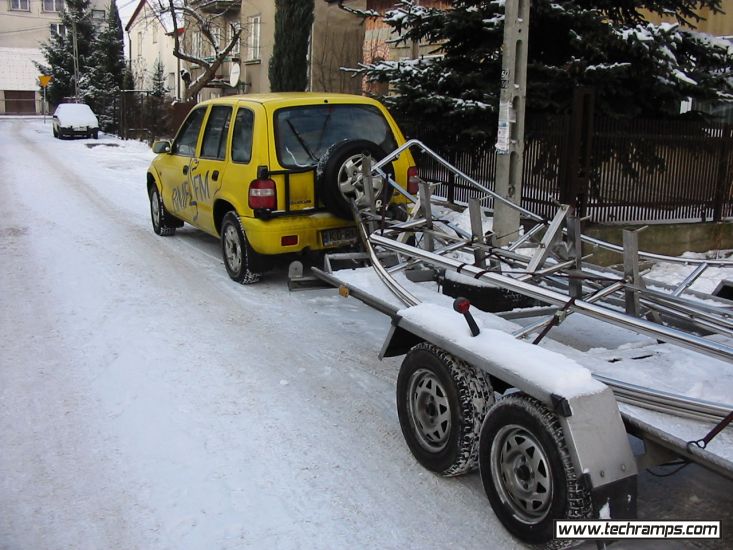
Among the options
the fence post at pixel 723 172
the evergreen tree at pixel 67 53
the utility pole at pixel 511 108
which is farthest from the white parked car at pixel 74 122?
the utility pole at pixel 511 108

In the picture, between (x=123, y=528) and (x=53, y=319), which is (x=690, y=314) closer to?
(x=123, y=528)

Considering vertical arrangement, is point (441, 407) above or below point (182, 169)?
Result: below

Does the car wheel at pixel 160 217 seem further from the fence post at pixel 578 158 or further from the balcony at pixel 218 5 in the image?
the balcony at pixel 218 5

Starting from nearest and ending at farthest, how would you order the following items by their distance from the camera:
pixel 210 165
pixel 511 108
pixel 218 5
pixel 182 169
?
pixel 511 108
pixel 210 165
pixel 182 169
pixel 218 5

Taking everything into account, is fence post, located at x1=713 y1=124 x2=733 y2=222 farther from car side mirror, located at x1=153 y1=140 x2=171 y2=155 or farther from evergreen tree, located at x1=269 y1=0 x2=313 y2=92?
evergreen tree, located at x1=269 y1=0 x2=313 y2=92

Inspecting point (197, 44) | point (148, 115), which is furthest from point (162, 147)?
point (197, 44)

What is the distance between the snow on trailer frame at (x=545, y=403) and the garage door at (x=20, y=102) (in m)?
69.1

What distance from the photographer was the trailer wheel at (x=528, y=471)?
2889mm

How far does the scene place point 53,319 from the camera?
6410mm

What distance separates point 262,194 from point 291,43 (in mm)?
16292

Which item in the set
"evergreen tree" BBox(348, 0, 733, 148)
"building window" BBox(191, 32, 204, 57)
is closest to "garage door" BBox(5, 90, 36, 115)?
"building window" BBox(191, 32, 204, 57)

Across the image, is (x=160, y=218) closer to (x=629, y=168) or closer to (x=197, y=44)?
(x=629, y=168)

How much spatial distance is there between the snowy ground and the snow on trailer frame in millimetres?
292

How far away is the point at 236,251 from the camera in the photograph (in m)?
7.48
